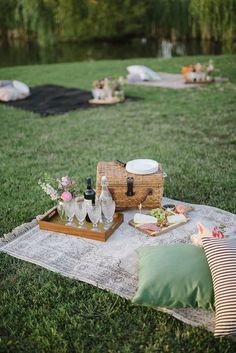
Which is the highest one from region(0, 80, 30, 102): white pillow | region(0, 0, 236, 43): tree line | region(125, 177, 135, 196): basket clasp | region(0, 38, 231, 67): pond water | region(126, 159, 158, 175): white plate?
region(0, 0, 236, 43): tree line

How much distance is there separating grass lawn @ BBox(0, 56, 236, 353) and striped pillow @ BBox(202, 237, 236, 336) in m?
0.12

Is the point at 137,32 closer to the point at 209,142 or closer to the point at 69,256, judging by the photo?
the point at 209,142

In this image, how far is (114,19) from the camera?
62.2 ft

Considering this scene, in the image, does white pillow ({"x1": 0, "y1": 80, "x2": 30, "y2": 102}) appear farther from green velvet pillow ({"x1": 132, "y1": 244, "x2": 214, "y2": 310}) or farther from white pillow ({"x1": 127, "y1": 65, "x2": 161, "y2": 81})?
green velvet pillow ({"x1": 132, "y1": 244, "x2": 214, "y2": 310})

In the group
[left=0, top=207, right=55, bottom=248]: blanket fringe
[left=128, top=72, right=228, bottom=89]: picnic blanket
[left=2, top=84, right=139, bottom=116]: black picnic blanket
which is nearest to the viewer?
[left=0, top=207, right=55, bottom=248]: blanket fringe

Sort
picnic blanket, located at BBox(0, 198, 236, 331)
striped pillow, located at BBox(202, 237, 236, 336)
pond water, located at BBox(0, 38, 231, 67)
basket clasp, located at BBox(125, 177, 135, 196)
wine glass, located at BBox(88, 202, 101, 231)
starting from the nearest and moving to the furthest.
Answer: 1. striped pillow, located at BBox(202, 237, 236, 336)
2. picnic blanket, located at BBox(0, 198, 236, 331)
3. wine glass, located at BBox(88, 202, 101, 231)
4. basket clasp, located at BBox(125, 177, 135, 196)
5. pond water, located at BBox(0, 38, 231, 67)

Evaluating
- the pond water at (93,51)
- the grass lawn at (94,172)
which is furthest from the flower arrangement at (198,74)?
the pond water at (93,51)

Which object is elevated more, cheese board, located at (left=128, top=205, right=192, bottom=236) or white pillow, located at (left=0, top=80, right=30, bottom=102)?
white pillow, located at (left=0, top=80, right=30, bottom=102)

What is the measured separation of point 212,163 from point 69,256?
201cm

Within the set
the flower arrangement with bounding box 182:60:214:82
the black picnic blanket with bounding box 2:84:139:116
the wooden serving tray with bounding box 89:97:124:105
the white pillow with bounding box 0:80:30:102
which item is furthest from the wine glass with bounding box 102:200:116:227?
the flower arrangement with bounding box 182:60:214:82

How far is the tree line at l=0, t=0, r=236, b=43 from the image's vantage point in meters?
9.71

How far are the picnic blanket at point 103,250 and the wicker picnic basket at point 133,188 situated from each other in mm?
99

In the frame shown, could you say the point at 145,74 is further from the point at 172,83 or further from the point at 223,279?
the point at 223,279

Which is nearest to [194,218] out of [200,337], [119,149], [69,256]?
[69,256]
